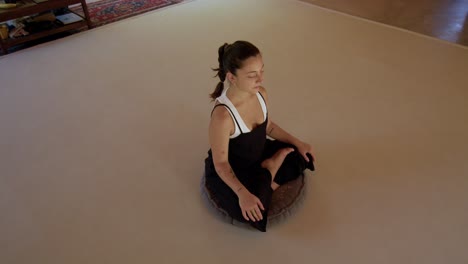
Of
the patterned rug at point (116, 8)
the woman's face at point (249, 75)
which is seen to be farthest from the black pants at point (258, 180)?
the patterned rug at point (116, 8)

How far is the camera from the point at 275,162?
4.42 ft

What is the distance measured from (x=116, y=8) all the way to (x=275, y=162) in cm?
279

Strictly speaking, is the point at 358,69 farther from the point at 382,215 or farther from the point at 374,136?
the point at 382,215

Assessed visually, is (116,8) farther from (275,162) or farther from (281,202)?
(281,202)

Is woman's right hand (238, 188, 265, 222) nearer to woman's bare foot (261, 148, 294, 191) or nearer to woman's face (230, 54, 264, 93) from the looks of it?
woman's bare foot (261, 148, 294, 191)

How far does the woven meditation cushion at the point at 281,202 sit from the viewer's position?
1.29 metres

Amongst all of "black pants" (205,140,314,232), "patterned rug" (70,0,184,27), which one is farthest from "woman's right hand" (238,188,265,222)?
"patterned rug" (70,0,184,27)

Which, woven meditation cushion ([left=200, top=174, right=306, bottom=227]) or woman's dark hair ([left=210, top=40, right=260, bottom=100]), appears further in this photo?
woven meditation cushion ([left=200, top=174, right=306, bottom=227])

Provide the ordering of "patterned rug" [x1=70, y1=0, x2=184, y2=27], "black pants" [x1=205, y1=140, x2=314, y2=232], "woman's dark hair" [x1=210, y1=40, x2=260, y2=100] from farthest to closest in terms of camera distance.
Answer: "patterned rug" [x1=70, y1=0, x2=184, y2=27] → "black pants" [x1=205, y1=140, x2=314, y2=232] → "woman's dark hair" [x1=210, y1=40, x2=260, y2=100]

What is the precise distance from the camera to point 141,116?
1.94 metres

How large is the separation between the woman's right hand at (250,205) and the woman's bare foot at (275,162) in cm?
17

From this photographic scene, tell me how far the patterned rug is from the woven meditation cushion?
2.43 metres

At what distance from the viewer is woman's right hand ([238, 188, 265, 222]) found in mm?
1176

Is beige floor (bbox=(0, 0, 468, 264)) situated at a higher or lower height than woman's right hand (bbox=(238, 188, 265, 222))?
lower
